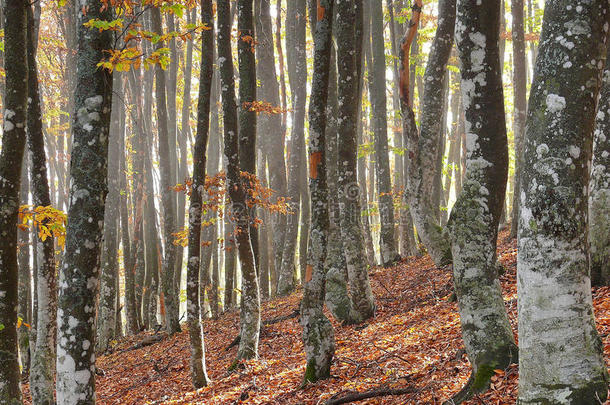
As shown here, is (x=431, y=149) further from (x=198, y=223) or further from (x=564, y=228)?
(x=564, y=228)

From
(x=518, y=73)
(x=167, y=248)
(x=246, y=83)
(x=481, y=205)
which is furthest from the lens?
(x=167, y=248)

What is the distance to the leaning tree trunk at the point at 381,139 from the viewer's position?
49.4ft

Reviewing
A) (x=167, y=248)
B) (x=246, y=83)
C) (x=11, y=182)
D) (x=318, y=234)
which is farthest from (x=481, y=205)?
(x=167, y=248)

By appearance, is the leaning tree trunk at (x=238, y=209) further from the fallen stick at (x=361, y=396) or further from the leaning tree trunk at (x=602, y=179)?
the leaning tree trunk at (x=602, y=179)

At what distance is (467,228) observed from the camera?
465cm

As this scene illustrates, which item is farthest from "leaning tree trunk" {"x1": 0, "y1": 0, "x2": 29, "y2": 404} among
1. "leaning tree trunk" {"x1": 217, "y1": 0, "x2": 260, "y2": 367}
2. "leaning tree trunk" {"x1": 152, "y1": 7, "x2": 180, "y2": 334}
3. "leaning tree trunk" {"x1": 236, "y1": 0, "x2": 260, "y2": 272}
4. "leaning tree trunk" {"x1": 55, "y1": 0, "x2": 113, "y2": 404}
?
"leaning tree trunk" {"x1": 152, "y1": 7, "x2": 180, "y2": 334}

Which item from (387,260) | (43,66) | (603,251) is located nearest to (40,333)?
(603,251)

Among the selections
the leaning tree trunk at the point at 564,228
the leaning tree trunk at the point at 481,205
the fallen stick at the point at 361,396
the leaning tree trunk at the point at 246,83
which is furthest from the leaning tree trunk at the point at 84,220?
the leaning tree trunk at the point at 246,83

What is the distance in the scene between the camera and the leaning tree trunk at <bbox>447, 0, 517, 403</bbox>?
4.53 metres

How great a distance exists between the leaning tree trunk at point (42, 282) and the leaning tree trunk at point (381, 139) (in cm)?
928

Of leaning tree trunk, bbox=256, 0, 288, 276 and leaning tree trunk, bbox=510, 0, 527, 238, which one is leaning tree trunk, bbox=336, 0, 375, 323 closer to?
leaning tree trunk, bbox=510, 0, 527, 238

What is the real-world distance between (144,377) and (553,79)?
10382mm

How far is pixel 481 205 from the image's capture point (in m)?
4.68

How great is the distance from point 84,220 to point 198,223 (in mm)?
4192
